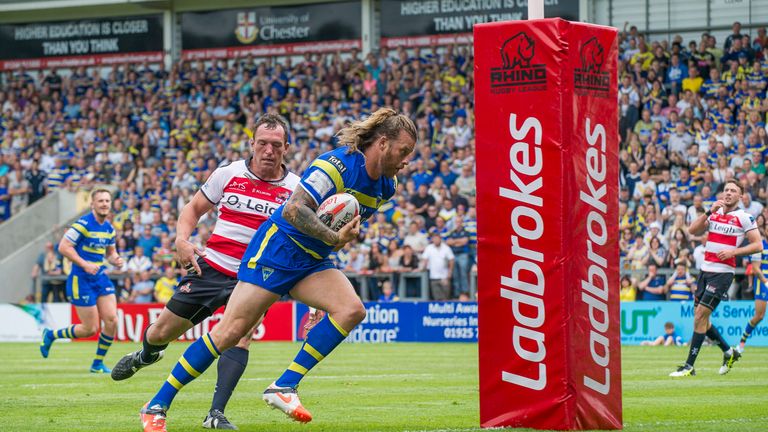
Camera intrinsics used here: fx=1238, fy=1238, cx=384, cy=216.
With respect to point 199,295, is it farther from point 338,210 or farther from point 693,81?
point 693,81

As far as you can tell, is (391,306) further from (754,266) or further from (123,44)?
(123,44)

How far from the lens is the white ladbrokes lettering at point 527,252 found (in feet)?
27.9

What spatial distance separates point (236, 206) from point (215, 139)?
24.9m

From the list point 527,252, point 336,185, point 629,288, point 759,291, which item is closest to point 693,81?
point 629,288

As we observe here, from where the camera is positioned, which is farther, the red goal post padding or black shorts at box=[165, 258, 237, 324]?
black shorts at box=[165, 258, 237, 324]

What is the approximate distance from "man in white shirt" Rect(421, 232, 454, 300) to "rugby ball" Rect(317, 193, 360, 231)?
18444 mm

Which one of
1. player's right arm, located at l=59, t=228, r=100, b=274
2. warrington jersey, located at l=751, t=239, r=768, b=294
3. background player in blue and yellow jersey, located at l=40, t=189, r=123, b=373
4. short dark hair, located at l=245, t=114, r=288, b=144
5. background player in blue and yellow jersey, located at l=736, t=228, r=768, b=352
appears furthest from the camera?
warrington jersey, located at l=751, t=239, r=768, b=294

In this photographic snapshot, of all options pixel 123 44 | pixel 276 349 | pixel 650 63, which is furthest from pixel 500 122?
pixel 123 44

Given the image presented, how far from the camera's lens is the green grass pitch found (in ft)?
32.4

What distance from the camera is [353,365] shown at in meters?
18.8

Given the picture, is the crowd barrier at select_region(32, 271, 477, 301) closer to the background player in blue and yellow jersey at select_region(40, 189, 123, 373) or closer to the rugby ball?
the background player in blue and yellow jersey at select_region(40, 189, 123, 373)

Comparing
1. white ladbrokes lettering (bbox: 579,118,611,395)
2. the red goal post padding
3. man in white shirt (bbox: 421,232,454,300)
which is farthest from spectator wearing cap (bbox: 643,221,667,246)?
white ladbrokes lettering (bbox: 579,118,611,395)

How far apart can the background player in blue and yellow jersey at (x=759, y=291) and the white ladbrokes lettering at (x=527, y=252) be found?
10.3 m

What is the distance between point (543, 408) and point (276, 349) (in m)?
15.8
